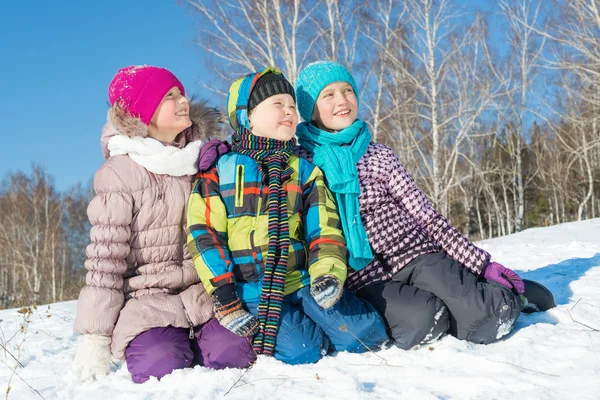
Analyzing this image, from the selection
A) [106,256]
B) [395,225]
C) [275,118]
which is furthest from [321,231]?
[106,256]

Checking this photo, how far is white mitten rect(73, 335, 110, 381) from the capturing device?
6.57ft

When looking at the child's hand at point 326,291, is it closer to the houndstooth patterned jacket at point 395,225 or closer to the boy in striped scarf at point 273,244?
the boy in striped scarf at point 273,244

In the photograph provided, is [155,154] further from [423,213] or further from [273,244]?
[423,213]

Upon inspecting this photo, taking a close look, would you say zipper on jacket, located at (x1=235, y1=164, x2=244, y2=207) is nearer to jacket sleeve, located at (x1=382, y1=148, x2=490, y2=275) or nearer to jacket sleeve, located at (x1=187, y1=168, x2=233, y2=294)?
jacket sleeve, located at (x1=187, y1=168, x2=233, y2=294)

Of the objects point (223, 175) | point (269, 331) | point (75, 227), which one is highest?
point (223, 175)

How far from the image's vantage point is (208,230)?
219 cm

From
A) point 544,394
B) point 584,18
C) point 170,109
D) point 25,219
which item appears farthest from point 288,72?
point 25,219

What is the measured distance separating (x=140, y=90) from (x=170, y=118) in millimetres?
199

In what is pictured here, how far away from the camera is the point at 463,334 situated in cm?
221

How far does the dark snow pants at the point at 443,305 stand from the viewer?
7.10 feet

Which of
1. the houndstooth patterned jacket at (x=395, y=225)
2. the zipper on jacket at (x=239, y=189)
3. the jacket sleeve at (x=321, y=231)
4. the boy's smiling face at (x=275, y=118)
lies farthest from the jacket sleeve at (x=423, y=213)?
the zipper on jacket at (x=239, y=189)

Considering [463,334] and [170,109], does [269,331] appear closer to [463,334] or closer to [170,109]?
[463,334]

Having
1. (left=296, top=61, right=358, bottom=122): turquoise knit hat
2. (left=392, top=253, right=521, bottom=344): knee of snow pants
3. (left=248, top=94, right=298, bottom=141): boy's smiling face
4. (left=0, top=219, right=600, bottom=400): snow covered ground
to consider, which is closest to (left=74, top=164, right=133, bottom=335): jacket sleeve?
(left=0, top=219, right=600, bottom=400): snow covered ground

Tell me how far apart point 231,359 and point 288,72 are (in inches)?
333
